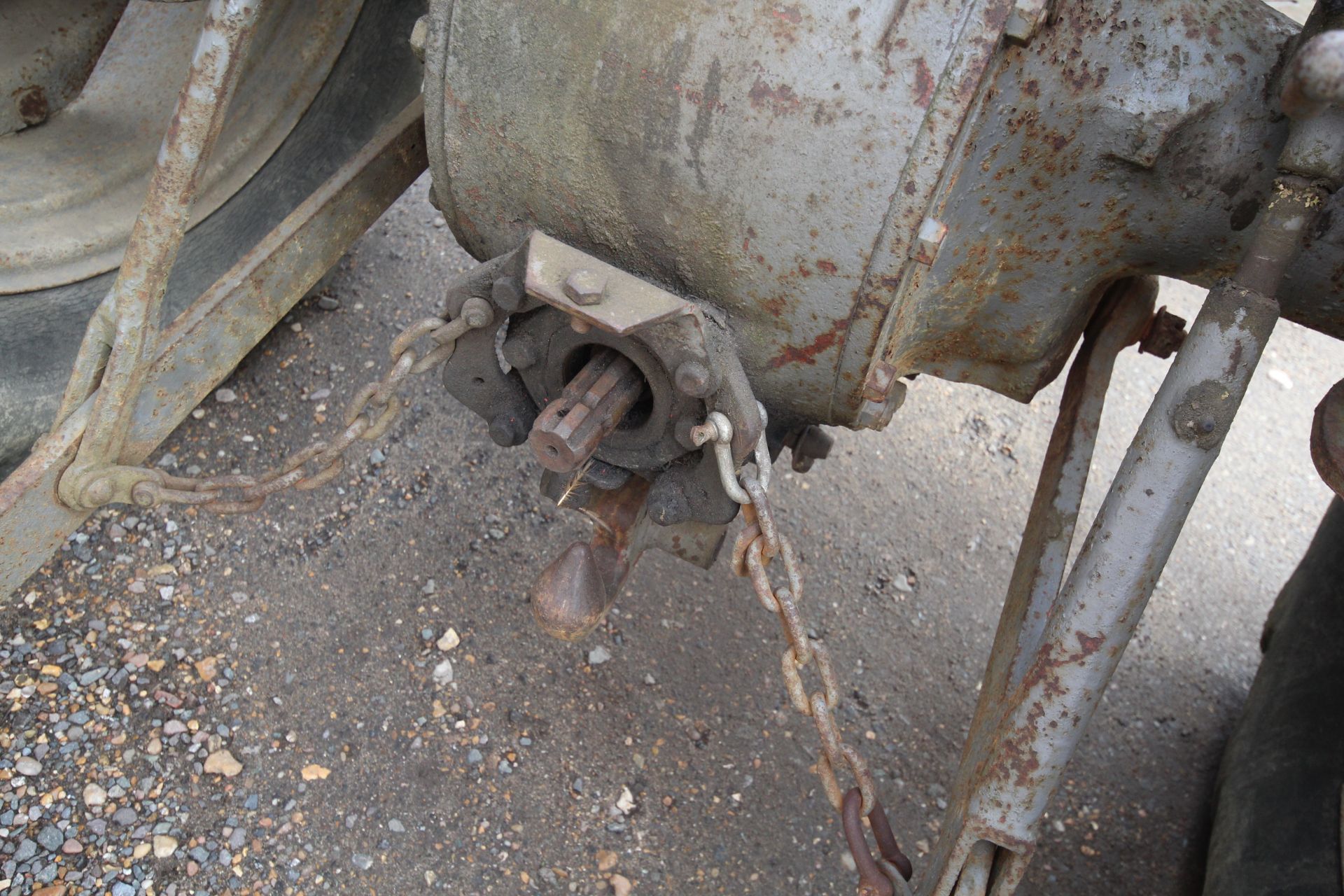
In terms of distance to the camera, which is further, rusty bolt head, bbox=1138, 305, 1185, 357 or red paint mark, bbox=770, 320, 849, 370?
rusty bolt head, bbox=1138, 305, 1185, 357

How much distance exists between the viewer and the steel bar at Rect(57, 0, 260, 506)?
1.45 metres

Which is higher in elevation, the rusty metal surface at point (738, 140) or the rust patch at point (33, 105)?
the rusty metal surface at point (738, 140)

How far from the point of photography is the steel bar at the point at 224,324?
1500 millimetres

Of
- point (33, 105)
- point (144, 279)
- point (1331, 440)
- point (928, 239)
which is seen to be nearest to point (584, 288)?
point (928, 239)

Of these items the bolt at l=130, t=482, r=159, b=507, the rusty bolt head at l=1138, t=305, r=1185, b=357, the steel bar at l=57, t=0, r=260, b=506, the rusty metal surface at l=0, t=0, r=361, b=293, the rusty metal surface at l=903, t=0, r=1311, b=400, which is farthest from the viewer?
the rusty metal surface at l=0, t=0, r=361, b=293

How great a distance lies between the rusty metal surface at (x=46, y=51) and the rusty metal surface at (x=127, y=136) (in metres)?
0.03

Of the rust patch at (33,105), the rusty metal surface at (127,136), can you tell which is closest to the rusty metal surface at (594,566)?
the rusty metal surface at (127,136)

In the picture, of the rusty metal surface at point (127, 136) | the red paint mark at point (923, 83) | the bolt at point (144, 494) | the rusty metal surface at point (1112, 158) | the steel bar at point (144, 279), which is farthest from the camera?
the rusty metal surface at point (127, 136)

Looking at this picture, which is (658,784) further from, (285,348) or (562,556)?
(285,348)

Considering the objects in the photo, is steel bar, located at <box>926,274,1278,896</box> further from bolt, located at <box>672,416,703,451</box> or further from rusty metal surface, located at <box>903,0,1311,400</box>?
bolt, located at <box>672,416,703,451</box>

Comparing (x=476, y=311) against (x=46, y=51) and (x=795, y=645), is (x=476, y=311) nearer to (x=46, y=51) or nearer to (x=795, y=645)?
(x=795, y=645)

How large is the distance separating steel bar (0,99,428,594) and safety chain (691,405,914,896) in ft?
2.62

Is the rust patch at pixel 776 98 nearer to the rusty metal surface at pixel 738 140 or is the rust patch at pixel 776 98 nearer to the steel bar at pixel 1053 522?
the rusty metal surface at pixel 738 140

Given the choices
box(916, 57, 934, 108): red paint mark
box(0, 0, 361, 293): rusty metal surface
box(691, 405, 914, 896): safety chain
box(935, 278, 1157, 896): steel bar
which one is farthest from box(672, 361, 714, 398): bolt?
box(0, 0, 361, 293): rusty metal surface
